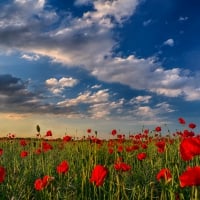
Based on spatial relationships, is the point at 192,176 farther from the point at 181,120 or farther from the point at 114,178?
the point at 181,120

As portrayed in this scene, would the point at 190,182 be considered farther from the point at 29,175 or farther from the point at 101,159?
the point at 101,159

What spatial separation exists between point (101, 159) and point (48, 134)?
1.39m

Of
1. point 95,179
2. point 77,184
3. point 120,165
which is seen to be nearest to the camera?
point 95,179

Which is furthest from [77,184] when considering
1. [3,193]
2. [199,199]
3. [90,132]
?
[90,132]

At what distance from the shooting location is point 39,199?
5320 mm

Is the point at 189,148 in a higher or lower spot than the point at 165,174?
higher

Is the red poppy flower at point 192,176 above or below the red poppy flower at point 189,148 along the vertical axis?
below

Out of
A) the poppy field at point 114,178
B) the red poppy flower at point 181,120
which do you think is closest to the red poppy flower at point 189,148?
the poppy field at point 114,178

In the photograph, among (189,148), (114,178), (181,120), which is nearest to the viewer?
(189,148)

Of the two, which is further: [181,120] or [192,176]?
[181,120]

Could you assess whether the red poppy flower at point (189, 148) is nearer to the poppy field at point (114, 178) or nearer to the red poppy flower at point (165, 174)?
the poppy field at point (114, 178)

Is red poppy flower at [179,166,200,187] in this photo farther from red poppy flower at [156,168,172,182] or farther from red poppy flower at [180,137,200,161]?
red poppy flower at [156,168,172,182]

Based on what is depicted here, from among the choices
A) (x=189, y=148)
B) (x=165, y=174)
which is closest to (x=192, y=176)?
(x=189, y=148)

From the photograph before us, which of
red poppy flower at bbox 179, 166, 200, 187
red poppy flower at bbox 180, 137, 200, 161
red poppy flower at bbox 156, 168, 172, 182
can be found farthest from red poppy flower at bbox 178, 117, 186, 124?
red poppy flower at bbox 179, 166, 200, 187
